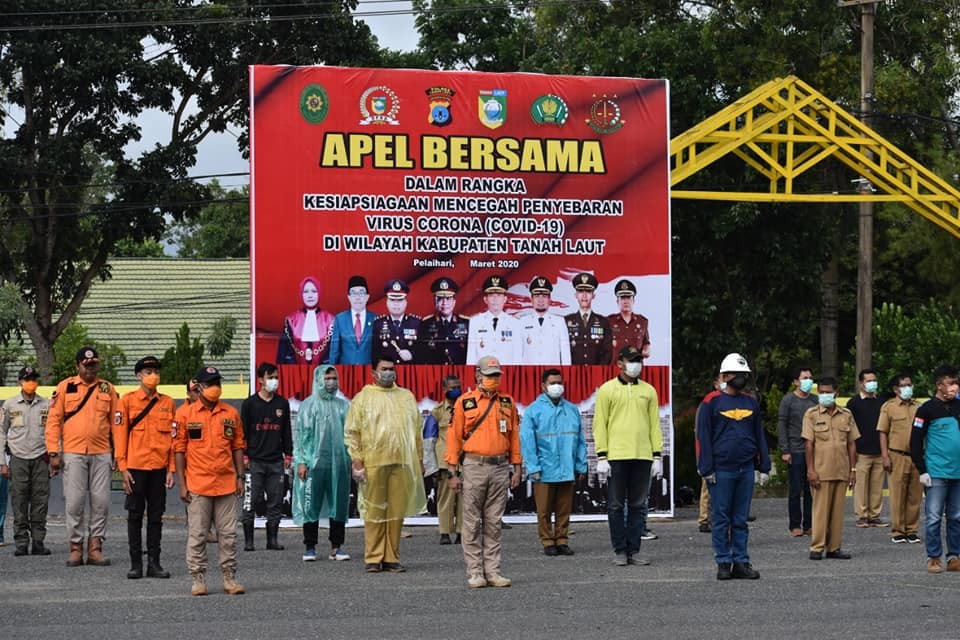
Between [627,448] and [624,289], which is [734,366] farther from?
[624,289]

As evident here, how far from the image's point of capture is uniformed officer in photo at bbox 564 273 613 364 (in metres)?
20.5

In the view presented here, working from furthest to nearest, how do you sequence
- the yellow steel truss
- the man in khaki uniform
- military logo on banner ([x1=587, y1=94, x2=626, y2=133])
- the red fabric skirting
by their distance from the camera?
the yellow steel truss < military logo on banner ([x1=587, y1=94, x2=626, y2=133]) < the red fabric skirting < the man in khaki uniform

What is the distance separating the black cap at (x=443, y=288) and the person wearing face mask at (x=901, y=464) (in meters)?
5.25

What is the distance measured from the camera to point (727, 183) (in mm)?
32500

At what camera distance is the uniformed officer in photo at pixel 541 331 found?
20375mm

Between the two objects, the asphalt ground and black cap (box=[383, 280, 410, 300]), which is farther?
black cap (box=[383, 280, 410, 300])

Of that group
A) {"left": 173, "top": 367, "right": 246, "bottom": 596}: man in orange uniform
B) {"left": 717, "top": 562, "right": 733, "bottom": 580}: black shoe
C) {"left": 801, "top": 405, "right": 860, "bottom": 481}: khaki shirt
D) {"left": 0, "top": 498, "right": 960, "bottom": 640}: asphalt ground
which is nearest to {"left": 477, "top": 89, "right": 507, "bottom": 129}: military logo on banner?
{"left": 0, "top": 498, "right": 960, "bottom": 640}: asphalt ground

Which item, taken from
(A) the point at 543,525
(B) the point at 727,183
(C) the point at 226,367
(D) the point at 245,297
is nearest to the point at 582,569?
(A) the point at 543,525

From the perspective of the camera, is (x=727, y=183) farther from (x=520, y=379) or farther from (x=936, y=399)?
(x=936, y=399)

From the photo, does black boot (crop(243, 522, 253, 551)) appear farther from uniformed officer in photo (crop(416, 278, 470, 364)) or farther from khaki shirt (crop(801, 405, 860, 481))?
khaki shirt (crop(801, 405, 860, 481))

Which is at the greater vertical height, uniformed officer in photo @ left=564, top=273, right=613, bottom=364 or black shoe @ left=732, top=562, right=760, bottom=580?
uniformed officer in photo @ left=564, top=273, right=613, bottom=364

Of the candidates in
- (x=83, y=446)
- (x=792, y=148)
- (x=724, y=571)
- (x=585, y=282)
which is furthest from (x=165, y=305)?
(x=724, y=571)

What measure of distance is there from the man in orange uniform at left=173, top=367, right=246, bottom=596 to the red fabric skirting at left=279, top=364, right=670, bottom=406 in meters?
5.98

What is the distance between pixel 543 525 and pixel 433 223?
4776 mm
